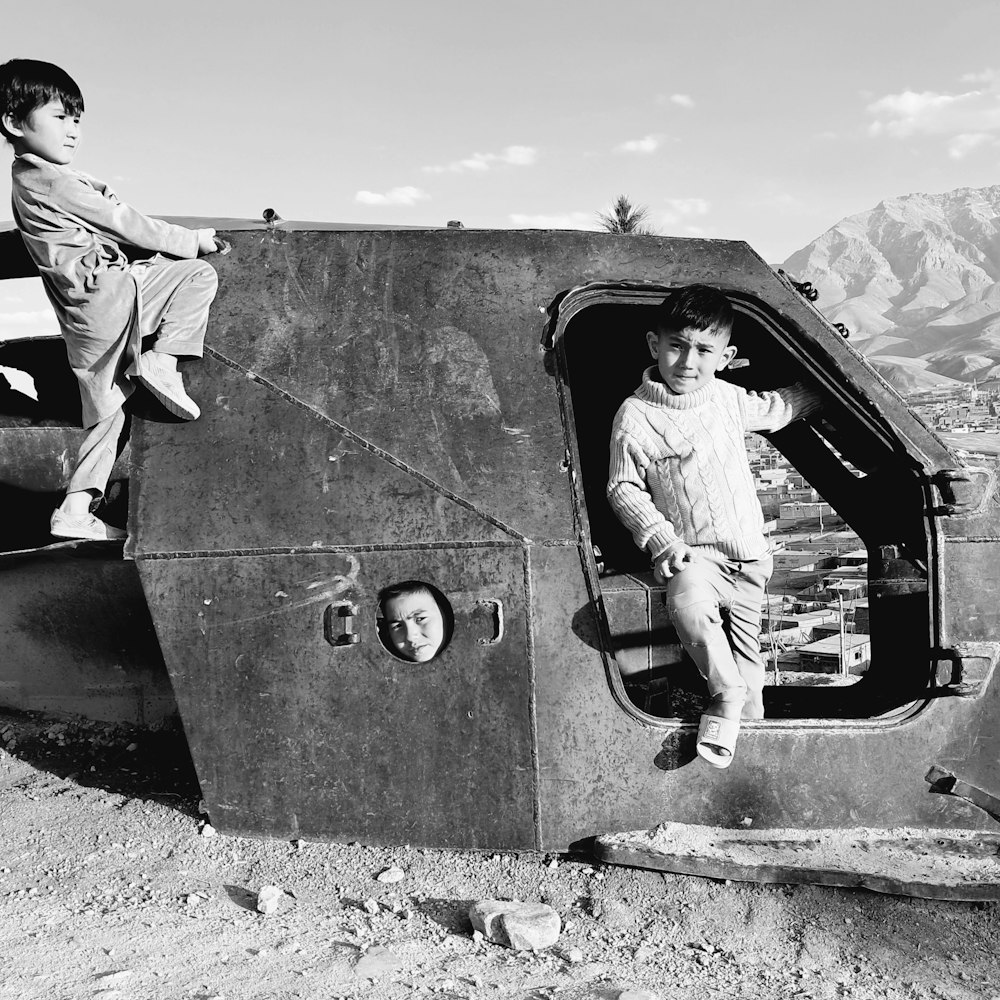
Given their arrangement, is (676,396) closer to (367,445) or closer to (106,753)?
(367,445)

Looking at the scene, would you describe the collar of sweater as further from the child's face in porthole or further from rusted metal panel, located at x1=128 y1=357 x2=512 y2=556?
the child's face in porthole

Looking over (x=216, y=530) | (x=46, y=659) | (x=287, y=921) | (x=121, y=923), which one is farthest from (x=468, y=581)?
(x=46, y=659)

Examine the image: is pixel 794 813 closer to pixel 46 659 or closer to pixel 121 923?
pixel 121 923

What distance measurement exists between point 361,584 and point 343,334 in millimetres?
753

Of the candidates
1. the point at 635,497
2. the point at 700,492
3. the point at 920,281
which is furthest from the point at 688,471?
the point at 920,281

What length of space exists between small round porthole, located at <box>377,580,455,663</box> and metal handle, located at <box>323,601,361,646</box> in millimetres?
88

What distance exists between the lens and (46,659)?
12.6 ft

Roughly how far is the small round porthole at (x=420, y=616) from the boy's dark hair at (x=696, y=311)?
1.02 meters

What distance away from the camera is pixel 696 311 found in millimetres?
2879

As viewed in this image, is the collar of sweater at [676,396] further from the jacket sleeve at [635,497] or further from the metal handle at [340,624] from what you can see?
the metal handle at [340,624]

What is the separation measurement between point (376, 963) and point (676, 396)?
5.65ft

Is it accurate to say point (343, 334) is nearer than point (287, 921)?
No

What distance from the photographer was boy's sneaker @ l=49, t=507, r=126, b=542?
2.95 meters

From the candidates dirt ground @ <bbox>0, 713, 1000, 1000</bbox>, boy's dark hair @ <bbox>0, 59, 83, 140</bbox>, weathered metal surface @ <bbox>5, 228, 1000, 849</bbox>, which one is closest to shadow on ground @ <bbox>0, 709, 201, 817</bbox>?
dirt ground @ <bbox>0, 713, 1000, 1000</bbox>
